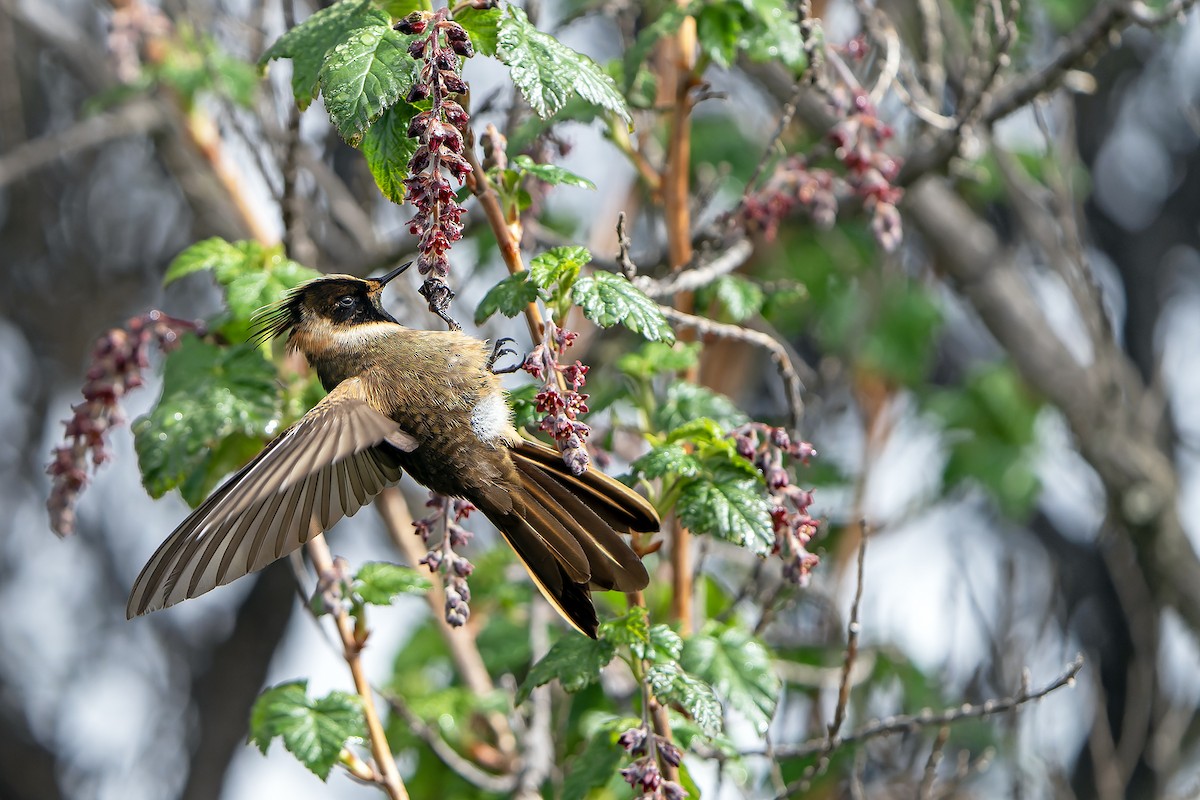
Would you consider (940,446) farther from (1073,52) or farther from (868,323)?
(1073,52)

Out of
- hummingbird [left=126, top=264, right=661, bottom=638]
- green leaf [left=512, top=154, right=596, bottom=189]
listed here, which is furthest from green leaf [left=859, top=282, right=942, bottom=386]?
green leaf [left=512, top=154, right=596, bottom=189]

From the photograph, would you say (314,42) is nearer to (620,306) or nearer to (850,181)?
(620,306)

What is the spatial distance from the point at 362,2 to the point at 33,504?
5.44 m

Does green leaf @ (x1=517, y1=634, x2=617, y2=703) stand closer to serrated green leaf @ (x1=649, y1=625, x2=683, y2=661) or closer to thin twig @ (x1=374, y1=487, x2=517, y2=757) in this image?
serrated green leaf @ (x1=649, y1=625, x2=683, y2=661)

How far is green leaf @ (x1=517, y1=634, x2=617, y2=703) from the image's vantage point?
2.28 meters

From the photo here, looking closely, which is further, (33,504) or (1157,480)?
(33,504)

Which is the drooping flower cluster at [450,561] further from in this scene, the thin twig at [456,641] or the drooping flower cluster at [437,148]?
the thin twig at [456,641]

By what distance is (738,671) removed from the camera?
253cm

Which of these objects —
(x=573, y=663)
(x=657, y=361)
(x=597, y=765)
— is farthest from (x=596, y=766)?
(x=657, y=361)

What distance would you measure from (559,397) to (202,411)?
938mm

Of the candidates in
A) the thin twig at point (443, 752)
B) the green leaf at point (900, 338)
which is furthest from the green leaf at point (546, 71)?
the green leaf at point (900, 338)

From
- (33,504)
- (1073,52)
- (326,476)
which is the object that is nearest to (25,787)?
(33,504)

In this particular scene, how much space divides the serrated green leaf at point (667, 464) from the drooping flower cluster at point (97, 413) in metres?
1.04

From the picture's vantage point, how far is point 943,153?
11.1 ft
